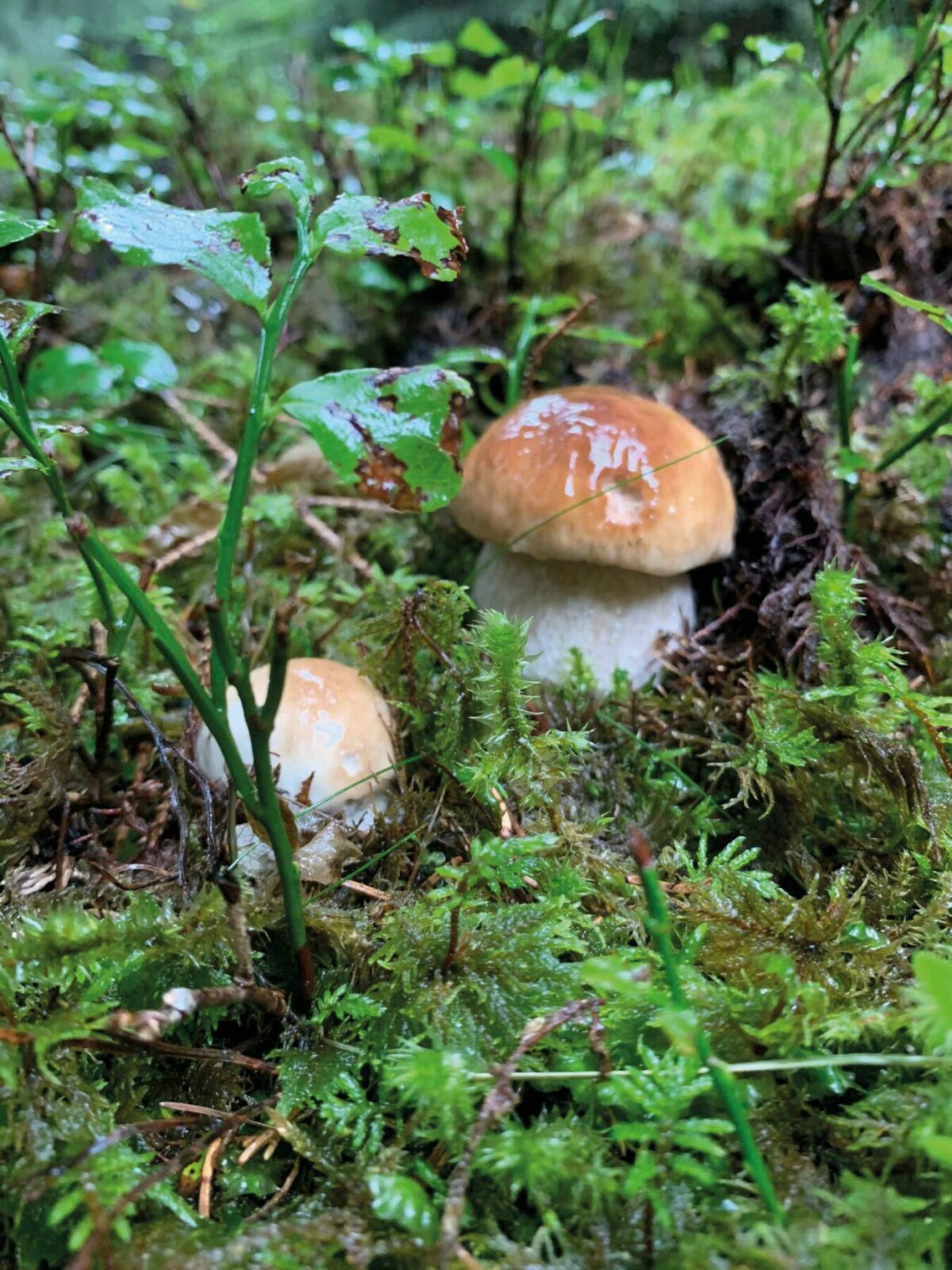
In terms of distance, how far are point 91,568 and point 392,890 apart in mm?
653

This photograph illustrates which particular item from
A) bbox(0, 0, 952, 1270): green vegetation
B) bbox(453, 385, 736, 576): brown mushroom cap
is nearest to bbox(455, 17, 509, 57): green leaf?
bbox(0, 0, 952, 1270): green vegetation

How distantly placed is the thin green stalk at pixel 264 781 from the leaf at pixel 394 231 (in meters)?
0.51

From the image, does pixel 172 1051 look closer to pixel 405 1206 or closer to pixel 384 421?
pixel 405 1206

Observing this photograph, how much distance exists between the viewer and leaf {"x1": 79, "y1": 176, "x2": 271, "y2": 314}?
36.7 inches

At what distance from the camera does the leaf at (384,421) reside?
0.94 metres

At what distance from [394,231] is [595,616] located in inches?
39.9

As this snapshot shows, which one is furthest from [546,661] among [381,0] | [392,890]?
[381,0]

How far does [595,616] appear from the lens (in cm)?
181

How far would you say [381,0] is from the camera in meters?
4.78

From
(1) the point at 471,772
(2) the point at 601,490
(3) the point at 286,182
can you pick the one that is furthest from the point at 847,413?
(3) the point at 286,182

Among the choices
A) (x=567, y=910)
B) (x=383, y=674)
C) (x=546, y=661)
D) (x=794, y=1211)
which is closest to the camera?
(x=794, y=1211)

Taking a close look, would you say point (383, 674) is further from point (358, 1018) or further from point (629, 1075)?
point (629, 1075)

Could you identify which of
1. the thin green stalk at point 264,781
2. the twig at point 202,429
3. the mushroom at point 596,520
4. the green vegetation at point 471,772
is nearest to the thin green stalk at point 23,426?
the green vegetation at point 471,772

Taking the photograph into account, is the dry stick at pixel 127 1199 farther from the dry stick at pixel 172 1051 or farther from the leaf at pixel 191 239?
the leaf at pixel 191 239
